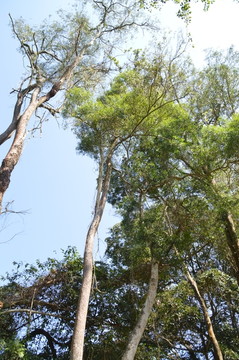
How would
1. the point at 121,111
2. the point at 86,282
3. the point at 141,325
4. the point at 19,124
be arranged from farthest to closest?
the point at 121,111 < the point at 19,124 < the point at 141,325 < the point at 86,282

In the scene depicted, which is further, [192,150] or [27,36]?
[27,36]

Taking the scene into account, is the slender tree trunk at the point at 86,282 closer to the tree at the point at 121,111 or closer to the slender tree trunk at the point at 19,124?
the tree at the point at 121,111

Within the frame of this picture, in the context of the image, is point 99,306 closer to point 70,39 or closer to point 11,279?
point 11,279

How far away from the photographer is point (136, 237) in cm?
727

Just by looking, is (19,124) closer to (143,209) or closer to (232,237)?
(143,209)

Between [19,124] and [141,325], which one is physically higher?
[19,124]

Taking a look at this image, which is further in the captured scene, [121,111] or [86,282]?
[121,111]

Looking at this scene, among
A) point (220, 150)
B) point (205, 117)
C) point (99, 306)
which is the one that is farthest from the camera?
point (205, 117)

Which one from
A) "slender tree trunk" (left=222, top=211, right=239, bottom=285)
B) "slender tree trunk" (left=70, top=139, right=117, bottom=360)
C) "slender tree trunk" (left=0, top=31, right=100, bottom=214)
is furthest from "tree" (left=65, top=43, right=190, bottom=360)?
"slender tree trunk" (left=222, top=211, right=239, bottom=285)

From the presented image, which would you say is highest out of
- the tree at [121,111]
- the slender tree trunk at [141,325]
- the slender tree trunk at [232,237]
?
the tree at [121,111]

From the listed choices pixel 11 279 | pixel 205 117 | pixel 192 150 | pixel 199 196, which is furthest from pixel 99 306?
pixel 205 117

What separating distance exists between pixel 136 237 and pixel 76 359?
311cm

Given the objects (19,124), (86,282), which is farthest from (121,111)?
(86,282)

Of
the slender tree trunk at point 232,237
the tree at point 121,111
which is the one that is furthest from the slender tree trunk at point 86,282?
the slender tree trunk at point 232,237
